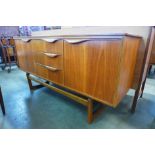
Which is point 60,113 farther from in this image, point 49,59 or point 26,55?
point 26,55

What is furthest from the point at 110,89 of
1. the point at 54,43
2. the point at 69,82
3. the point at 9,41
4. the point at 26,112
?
the point at 9,41

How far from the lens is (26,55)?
73.6 inches

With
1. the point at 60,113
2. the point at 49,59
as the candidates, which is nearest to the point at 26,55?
the point at 49,59

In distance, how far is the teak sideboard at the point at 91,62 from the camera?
936 millimetres

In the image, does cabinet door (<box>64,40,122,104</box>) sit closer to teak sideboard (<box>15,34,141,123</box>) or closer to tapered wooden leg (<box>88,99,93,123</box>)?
teak sideboard (<box>15,34,141,123</box>)

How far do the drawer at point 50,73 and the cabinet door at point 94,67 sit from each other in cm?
14

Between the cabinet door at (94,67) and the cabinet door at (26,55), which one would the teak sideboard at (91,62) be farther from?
the cabinet door at (26,55)

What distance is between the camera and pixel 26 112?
5.34 feet

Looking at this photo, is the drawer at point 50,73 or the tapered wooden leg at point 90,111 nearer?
the tapered wooden leg at point 90,111

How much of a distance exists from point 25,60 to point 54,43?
0.85m

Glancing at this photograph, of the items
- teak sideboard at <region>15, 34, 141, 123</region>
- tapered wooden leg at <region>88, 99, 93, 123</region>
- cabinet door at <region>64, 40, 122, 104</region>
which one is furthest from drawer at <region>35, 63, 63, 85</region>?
tapered wooden leg at <region>88, 99, 93, 123</region>

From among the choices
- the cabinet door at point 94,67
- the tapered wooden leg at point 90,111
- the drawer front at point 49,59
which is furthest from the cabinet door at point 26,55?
the tapered wooden leg at point 90,111

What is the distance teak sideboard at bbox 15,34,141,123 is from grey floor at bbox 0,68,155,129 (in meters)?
0.21

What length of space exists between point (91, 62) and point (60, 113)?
866mm
